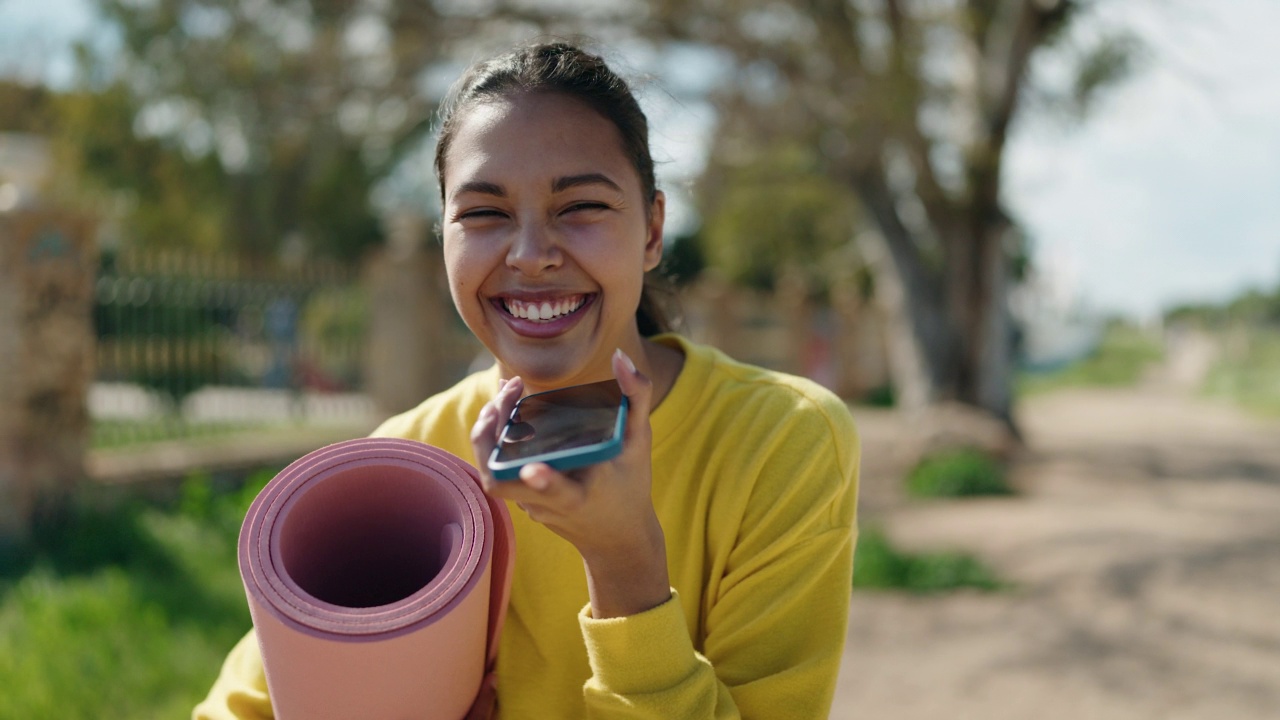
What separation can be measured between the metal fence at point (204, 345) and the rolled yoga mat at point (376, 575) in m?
5.93

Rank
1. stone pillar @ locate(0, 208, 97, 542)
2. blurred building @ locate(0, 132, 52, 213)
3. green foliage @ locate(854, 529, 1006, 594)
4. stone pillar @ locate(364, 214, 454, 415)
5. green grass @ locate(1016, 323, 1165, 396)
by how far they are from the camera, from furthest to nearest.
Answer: green grass @ locate(1016, 323, 1165, 396) < stone pillar @ locate(364, 214, 454, 415) < blurred building @ locate(0, 132, 52, 213) < green foliage @ locate(854, 529, 1006, 594) < stone pillar @ locate(0, 208, 97, 542)

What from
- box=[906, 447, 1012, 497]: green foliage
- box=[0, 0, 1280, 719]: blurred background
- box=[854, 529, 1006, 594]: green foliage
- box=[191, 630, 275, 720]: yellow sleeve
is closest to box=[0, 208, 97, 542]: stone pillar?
box=[0, 0, 1280, 719]: blurred background

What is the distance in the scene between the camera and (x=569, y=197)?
1.40 meters

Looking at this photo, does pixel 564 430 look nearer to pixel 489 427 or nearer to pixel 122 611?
pixel 489 427

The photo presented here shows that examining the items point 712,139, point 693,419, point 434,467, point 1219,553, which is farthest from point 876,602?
point 712,139

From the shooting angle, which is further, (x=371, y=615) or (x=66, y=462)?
(x=66, y=462)

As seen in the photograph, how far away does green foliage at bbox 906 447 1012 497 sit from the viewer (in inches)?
313

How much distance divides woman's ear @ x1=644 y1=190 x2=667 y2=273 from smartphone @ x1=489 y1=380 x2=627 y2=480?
1.52ft

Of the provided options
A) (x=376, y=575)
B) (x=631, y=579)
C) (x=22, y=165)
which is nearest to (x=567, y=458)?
(x=631, y=579)

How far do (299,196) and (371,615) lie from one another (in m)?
17.4

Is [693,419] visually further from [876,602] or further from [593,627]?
[876,602]

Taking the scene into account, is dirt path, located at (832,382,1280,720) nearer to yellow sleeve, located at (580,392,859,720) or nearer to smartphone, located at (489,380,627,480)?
yellow sleeve, located at (580,392,859,720)

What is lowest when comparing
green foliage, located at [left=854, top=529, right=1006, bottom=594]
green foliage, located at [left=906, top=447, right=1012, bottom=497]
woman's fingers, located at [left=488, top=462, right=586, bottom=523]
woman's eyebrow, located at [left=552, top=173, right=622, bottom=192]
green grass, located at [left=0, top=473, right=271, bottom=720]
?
green foliage, located at [left=906, top=447, right=1012, bottom=497]

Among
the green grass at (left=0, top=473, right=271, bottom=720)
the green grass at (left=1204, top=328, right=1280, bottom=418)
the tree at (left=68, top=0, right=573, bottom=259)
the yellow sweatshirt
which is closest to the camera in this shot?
the yellow sweatshirt
